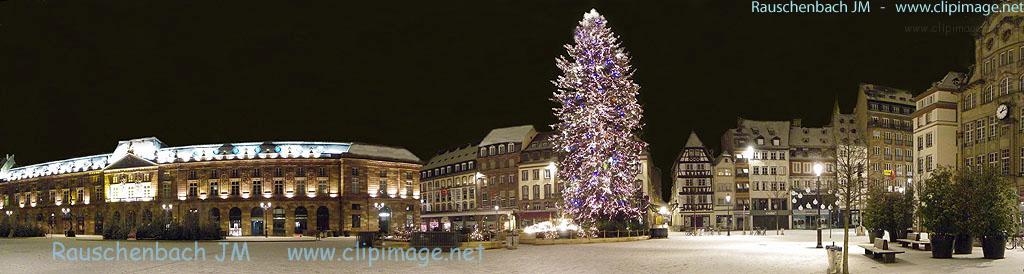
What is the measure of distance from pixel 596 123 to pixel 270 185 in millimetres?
61497

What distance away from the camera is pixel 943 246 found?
30828mm

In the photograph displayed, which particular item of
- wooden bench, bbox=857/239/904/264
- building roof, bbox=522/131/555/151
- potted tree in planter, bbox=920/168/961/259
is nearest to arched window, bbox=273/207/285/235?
building roof, bbox=522/131/555/151

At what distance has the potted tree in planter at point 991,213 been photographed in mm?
30750

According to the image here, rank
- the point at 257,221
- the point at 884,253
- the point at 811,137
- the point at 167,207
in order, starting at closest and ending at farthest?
the point at 884,253 → the point at 257,221 → the point at 167,207 → the point at 811,137

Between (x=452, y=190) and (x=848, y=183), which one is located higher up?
(x=848, y=183)

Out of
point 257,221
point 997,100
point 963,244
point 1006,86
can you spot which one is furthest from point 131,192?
point 963,244

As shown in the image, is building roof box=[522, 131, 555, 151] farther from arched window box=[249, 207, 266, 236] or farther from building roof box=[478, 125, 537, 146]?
arched window box=[249, 207, 266, 236]

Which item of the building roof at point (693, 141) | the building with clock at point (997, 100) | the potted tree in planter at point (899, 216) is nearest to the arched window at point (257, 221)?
the building roof at point (693, 141)

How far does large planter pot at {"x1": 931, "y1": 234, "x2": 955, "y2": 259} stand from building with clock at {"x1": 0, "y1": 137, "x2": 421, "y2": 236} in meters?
73.7

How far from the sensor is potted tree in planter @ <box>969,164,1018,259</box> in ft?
101

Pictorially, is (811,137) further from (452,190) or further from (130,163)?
(130,163)

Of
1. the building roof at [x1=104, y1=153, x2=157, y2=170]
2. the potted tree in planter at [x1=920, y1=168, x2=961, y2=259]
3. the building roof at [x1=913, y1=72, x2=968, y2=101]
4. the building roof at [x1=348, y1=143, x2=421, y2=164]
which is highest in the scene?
the building roof at [x1=913, y1=72, x2=968, y2=101]

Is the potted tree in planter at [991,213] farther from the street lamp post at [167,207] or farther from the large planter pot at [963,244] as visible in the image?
the street lamp post at [167,207]

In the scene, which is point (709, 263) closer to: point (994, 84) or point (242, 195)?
point (994, 84)
